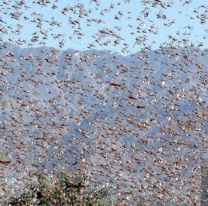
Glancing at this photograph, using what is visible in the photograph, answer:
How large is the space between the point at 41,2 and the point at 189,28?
9.51m

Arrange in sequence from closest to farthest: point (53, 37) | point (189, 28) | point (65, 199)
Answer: point (189, 28) → point (53, 37) → point (65, 199)

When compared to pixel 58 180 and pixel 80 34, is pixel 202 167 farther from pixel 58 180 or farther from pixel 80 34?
pixel 80 34

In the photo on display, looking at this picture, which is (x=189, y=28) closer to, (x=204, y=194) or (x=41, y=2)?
(x=41, y=2)

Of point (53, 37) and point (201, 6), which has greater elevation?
point (201, 6)

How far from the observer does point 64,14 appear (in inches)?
1588

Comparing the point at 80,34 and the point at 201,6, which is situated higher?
the point at 201,6

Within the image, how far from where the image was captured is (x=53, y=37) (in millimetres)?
49719

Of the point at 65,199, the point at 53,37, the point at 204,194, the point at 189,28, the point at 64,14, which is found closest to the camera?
the point at 64,14

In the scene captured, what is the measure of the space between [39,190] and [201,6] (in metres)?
50.7

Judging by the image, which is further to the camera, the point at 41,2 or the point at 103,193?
the point at 103,193

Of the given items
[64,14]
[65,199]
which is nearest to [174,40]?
[64,14]

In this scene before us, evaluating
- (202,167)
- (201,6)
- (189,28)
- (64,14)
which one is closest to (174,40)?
(189,28)

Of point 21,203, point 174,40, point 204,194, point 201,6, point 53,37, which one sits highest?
point 201,6

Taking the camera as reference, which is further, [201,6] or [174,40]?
[174,40]
